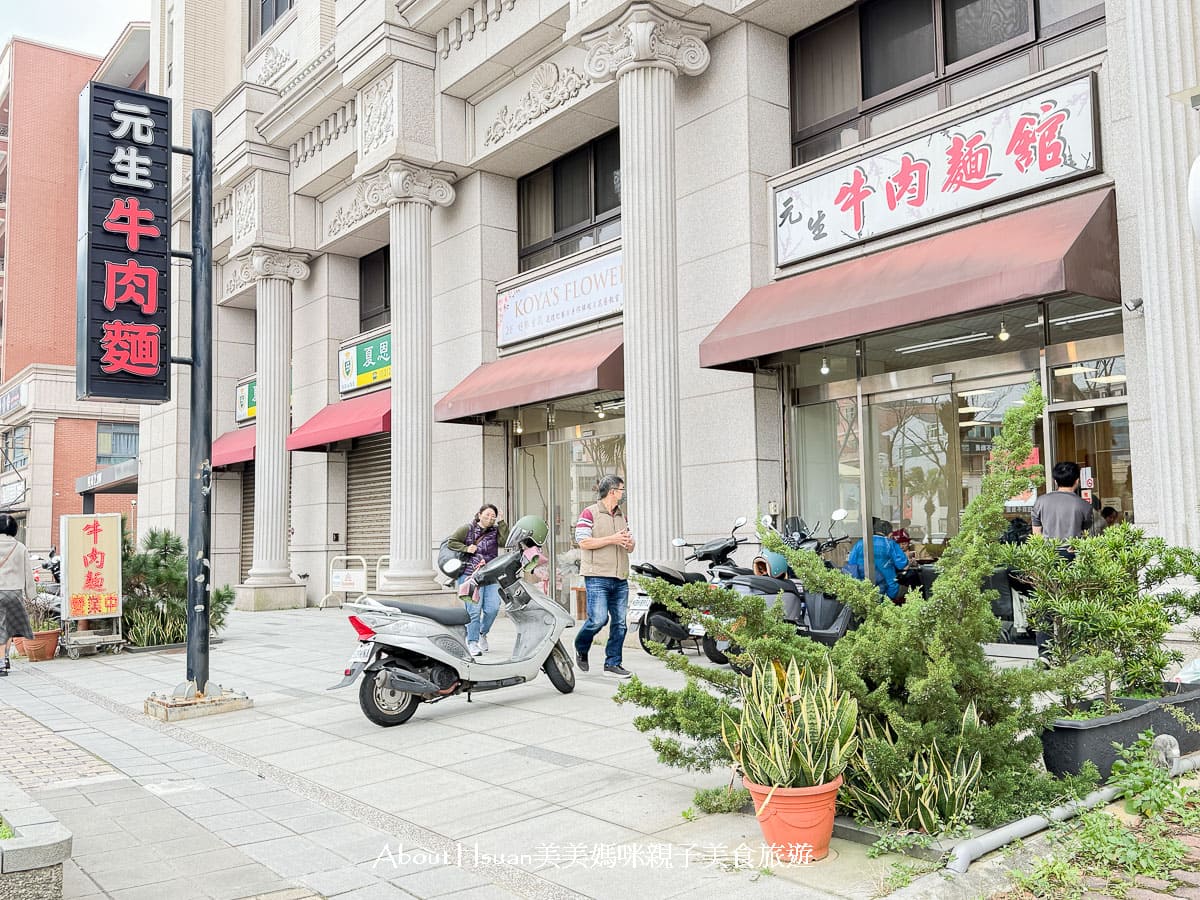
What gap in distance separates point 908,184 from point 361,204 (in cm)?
1216

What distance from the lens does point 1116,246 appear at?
8.75 m

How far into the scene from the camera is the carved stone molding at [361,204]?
17062 mm

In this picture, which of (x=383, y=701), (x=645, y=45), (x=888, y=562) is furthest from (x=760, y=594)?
(x=645, y=45)

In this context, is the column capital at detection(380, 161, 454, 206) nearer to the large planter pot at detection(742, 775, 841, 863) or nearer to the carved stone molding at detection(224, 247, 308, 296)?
the carved stone molding at detection(224, 247, 308, 296)

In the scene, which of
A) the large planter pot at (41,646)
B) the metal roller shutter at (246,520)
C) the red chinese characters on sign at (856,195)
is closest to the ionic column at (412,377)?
the large planter pot at (41,646)

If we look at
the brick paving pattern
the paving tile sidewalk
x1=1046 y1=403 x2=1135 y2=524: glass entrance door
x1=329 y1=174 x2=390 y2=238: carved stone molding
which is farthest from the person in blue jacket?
x1=329 y1=174 x2=390 y2=238: carved stone molding

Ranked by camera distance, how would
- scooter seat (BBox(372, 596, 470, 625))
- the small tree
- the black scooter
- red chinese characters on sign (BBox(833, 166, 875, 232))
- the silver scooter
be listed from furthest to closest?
1. red chinese characters on sign (BBox(833, 166, 875, 232))
2. the black scooter
3. scooter seat (BBox(372, 596, 470, 625))
4. the silver scooter
5. the small tree

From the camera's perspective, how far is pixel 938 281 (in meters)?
9.27

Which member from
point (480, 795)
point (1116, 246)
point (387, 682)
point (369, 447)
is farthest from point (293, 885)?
point (369, 447)

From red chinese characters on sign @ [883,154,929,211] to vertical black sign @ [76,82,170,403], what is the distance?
292 inches

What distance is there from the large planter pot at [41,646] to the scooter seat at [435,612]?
288 inches

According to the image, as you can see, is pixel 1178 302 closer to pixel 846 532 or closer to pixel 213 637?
pixel 846 532

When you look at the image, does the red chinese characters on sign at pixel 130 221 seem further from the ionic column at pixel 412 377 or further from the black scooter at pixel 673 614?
the ionic column at pixel 412 377

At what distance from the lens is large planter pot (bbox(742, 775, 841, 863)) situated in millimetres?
4117
